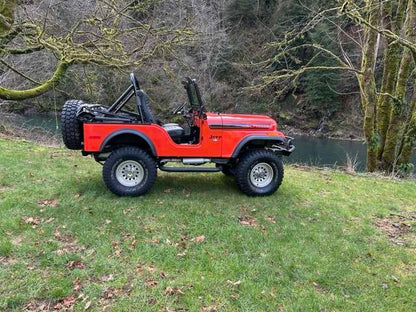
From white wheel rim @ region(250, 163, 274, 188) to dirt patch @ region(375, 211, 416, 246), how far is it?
5.66 feet

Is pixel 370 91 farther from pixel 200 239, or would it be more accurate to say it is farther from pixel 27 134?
pixel 27 134

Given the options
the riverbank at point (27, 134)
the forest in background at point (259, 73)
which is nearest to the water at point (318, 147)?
the forest in background at point (259, 73)

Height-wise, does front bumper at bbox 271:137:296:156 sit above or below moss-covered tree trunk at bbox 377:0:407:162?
below

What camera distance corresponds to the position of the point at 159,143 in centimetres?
532

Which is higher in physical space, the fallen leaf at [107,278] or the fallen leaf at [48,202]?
the fallen leaf at [48,202]

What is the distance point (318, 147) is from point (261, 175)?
66.5 ft

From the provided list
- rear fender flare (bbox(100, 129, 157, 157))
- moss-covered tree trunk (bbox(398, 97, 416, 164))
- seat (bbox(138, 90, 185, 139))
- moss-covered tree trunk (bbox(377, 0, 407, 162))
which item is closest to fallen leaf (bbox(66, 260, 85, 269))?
rear fender flare (bbox(100, 129, 157, 157))

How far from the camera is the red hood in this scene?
5.39m

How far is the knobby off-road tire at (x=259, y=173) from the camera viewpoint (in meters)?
5.56

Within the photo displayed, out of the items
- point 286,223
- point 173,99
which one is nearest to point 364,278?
point 286,223

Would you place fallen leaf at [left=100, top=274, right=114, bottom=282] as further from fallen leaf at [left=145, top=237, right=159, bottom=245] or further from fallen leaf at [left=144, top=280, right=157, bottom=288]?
fallen leaf at [left=145, top=237, right=159, bottom=245]

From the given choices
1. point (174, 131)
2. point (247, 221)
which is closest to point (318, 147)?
point (174, 131)

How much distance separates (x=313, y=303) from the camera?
11.2 ft

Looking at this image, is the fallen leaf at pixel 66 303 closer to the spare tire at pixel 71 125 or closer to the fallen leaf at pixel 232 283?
the fallen leaf at pixel 232 283
